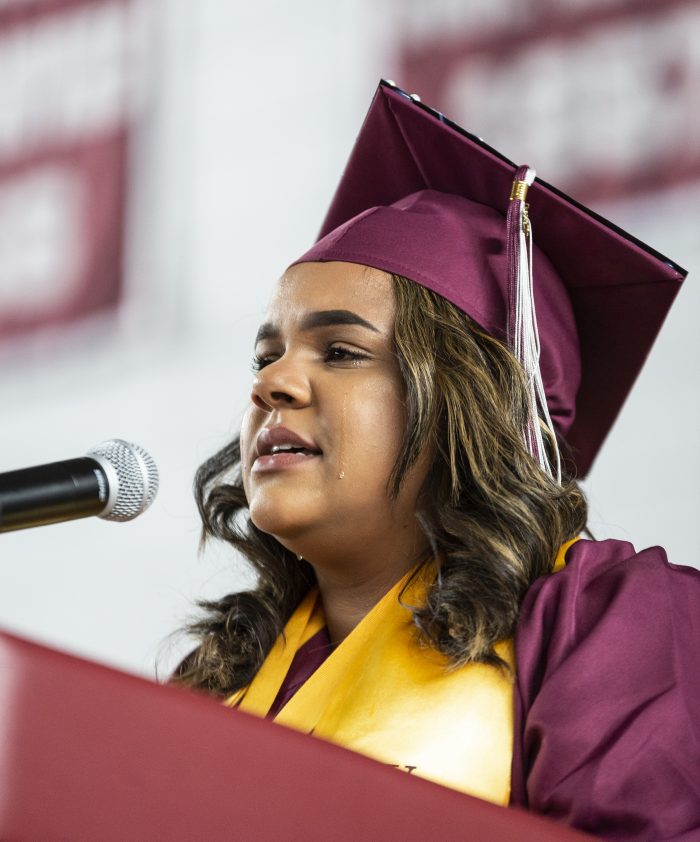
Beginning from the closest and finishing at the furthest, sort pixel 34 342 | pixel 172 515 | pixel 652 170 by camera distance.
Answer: pixel 652 170 < pixel 172 515 < pixel 34 342

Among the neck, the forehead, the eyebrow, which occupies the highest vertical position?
the forehead

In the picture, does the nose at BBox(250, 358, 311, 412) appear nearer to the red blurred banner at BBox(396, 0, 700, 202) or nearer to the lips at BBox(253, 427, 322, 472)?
the lips at BBox(253, 427, 322, 472)

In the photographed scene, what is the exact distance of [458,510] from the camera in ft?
4.92

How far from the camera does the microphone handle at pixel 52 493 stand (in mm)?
1029

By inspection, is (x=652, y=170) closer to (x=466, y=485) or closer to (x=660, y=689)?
(x=466, y=485)

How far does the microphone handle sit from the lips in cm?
39

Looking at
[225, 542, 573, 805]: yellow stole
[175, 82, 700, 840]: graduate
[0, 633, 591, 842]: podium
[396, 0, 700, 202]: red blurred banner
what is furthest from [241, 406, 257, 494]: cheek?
[396, 0, 700, 202]: red blurred banner

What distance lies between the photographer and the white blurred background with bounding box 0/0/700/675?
2971 mm

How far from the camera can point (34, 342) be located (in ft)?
13.9

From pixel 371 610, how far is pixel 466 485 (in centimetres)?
18

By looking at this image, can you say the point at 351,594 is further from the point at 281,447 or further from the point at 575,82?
the point at 575,82

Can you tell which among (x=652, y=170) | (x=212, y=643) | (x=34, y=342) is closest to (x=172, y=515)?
(x=34, y=342)

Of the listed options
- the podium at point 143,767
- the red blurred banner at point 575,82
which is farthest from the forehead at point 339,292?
the red blurred banner at point 575,82

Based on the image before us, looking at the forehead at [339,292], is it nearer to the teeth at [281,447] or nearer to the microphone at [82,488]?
the teeth at [281,447]
